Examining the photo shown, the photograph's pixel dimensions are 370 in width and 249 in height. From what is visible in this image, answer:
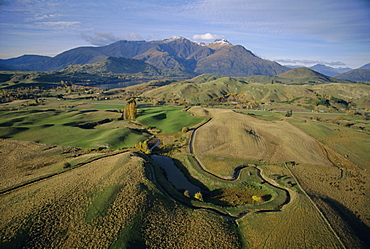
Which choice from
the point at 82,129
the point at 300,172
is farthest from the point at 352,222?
the point at 82,129

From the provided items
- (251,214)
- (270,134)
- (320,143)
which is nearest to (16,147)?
(251,214)

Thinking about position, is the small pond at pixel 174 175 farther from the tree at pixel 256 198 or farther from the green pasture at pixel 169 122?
the green pasture at pixel 169 122

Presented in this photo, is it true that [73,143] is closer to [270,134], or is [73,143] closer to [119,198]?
[119,198]

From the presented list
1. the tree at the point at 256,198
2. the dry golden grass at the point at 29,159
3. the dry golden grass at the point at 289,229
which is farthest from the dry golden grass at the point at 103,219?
the tree at the point at 256,198

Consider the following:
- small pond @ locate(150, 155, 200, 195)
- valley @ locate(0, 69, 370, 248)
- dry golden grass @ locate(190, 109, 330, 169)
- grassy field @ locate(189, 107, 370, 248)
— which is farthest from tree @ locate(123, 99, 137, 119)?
small pond @ locate(150, 155, 200, 195)

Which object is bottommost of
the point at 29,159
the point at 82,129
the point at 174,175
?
the point at 174,175

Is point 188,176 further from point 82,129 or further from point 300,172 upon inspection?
point 82,129
